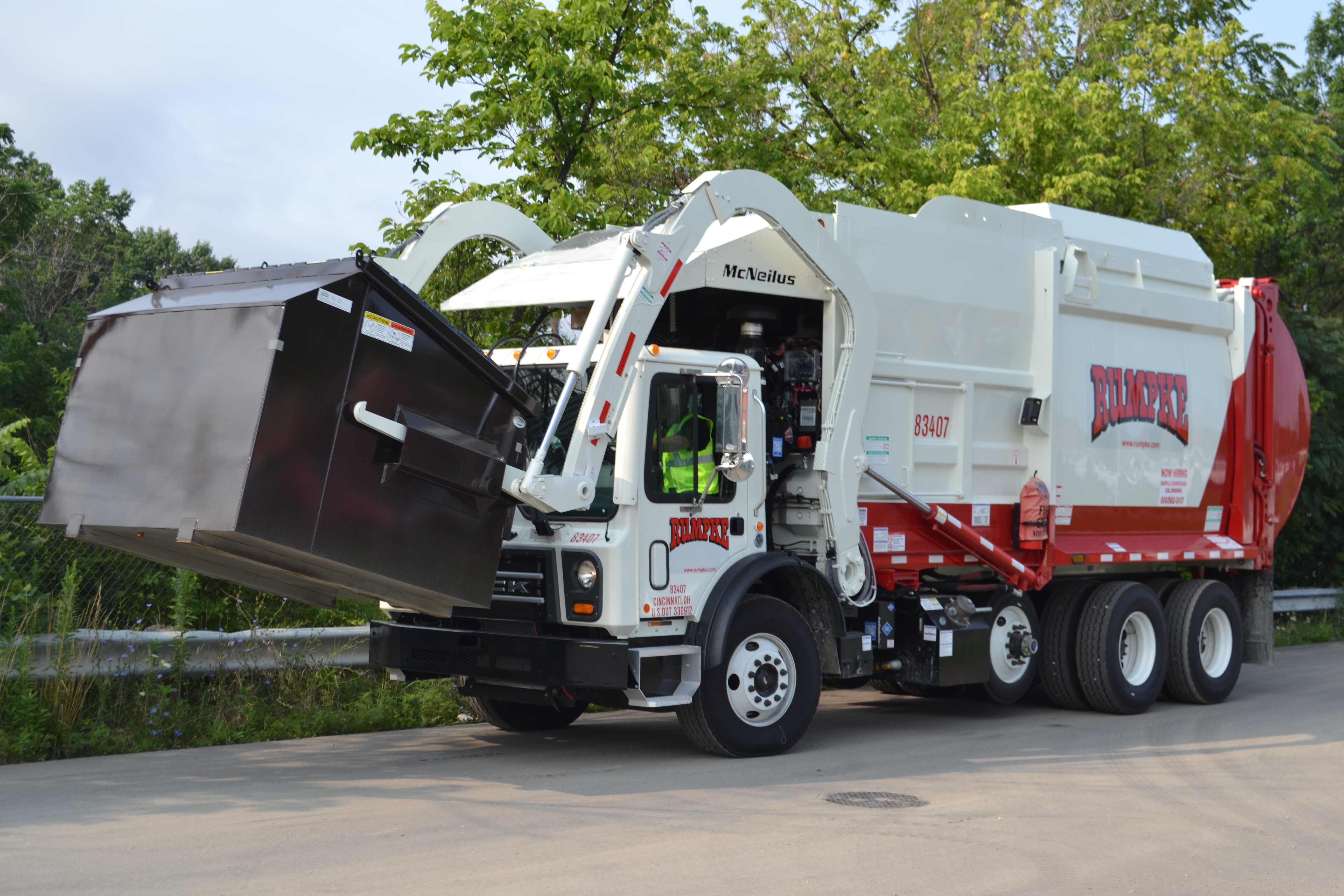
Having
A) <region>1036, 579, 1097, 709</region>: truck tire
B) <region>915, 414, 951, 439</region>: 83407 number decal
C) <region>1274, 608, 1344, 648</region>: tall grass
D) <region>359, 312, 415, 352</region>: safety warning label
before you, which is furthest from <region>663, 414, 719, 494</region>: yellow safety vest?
<region>1274, 608, 1344, 648</region>: tall grass

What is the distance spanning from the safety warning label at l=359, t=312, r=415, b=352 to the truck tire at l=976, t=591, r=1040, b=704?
5241mm

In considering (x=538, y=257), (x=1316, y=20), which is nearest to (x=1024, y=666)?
(x=538, y=257)

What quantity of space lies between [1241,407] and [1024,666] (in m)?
3.41

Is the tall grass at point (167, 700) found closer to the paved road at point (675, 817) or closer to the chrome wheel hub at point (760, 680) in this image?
the paved road at point (675, 817)

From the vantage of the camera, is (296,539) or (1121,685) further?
(1121,685)

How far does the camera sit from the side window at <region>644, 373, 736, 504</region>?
24.1ft

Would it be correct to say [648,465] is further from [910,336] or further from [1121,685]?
[1121,685]

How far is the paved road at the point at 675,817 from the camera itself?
518 cm

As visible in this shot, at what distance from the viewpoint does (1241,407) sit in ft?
37.9

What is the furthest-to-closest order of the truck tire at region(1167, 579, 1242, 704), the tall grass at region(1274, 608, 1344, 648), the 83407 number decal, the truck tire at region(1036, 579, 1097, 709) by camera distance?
the tall grass at region(1274, 608, 1344, 648) < the truck tire at region(1167, 579, 1242, 704) < the truck tire at region(1036, 579, 1097, 709) < the 83407 number decal

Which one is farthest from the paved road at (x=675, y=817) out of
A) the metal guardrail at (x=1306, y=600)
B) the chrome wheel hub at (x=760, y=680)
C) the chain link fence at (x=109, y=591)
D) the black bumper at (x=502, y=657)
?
the metal guardrail at (x=1306, y=600)

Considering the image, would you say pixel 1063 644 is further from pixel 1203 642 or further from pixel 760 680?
pixel 760 680

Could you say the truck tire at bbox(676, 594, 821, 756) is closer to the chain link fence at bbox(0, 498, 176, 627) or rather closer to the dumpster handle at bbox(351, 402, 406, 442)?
the dumpster handle at bbox(351, 402, 406, 442)

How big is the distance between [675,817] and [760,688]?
5.41 ft
